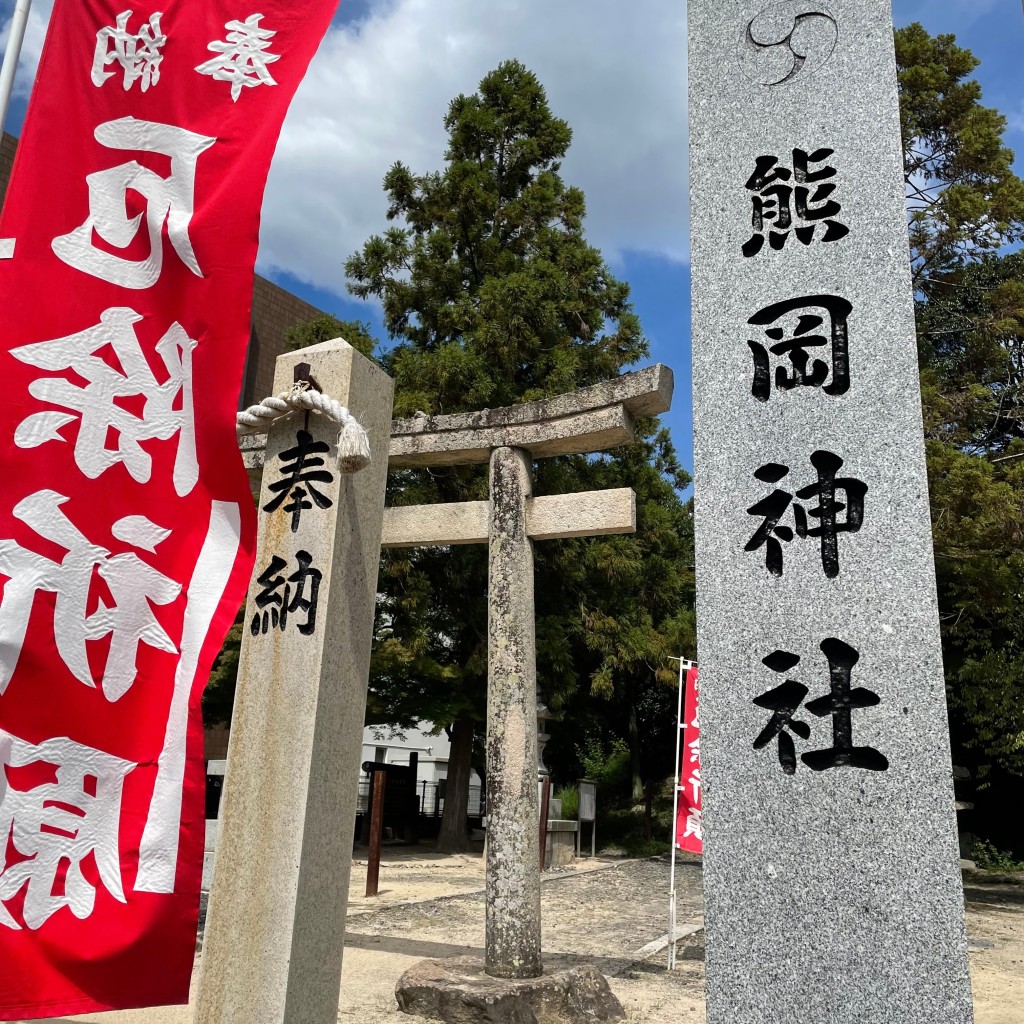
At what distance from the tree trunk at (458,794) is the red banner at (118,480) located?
551 inches

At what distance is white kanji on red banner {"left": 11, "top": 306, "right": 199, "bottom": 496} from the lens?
98.0 inches

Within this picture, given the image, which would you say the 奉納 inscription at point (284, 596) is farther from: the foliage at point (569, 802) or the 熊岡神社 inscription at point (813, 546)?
the foliage at point (569, 802)

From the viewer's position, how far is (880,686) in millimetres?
2928

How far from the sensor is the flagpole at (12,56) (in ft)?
15.1

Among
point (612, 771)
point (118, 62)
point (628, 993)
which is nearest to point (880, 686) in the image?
point (118, 62)

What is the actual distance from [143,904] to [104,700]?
1.81 ft

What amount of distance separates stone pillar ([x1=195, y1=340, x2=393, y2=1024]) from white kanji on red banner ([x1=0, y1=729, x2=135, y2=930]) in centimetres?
71

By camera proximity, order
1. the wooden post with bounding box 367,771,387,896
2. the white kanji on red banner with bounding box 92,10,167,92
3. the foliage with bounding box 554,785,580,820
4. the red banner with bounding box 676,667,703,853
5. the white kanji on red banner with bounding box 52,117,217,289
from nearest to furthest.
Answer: the white kanji on red banner with bounding box 52,117,217,289 → the white kanji on red banner with bounding box 92,10,167,92 → the red banner with bounding box 676,667,703,853 → the wooden post with bounding box 367,771,387,896 → the foliage with bounding box 554,785,580,820

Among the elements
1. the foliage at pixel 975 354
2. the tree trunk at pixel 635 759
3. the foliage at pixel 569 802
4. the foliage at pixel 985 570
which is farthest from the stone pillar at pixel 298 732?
the tree trunk at pixel 635 759

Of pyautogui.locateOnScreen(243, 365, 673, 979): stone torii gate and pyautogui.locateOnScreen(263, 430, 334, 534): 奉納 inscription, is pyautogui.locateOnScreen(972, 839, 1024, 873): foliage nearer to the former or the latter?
pyautogui.locateOnScreen(243, 365, 673, 979): stone torii gate

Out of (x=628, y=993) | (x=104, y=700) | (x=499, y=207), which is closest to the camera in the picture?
(x=104, y=700)

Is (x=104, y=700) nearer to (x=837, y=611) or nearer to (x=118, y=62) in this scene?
(x=118, y=62)

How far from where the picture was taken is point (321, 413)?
339 cm

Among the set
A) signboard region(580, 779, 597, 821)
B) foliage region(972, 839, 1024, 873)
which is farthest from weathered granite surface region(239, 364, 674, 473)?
foliage region(972, 839, 1024, 873)
